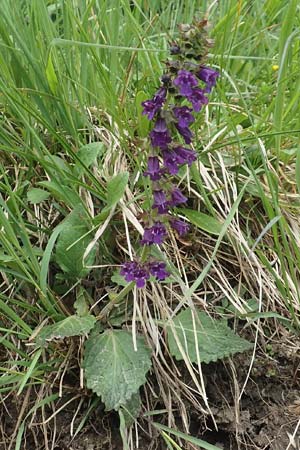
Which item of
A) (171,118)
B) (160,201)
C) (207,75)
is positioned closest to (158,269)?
(160,201)

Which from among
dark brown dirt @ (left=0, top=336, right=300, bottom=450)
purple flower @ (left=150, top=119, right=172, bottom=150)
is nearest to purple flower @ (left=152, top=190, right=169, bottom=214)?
purple flower @ (left=150, top=119, right=172, bottom=150)

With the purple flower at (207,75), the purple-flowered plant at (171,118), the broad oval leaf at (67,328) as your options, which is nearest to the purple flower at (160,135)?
the purple-flowered plant at (171,118)

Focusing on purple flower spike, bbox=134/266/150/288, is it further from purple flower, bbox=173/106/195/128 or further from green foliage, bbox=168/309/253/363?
purple flower, bbox=173/106/195/128

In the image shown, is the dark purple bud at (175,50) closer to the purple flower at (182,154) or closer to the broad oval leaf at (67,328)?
the purple flower at (182,154)

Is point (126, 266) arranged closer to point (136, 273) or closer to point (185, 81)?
point (136, 273)

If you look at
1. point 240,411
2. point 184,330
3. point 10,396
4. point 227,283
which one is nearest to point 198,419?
point 240,411
